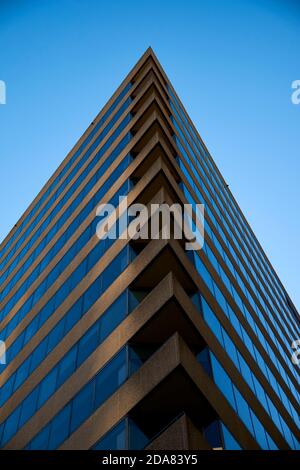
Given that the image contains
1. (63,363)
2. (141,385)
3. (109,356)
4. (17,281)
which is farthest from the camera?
(17,281)

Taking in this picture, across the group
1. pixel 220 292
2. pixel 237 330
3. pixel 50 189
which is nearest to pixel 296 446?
pixel 237 330

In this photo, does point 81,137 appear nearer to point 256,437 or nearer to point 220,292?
point 220,292

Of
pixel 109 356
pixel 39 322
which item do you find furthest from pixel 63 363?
pixel 39 322

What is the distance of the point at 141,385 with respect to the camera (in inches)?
571

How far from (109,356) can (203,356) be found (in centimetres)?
334

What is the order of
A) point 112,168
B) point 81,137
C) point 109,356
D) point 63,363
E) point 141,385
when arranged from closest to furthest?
point 141,385 < point 109,356 < point 63,363 < point 112,168 < point 81,137

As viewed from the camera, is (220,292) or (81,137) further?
(81,137)

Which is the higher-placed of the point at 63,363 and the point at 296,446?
the point at 63,363

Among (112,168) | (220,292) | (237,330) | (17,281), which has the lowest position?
(237,330)

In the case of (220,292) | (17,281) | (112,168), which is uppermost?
(112,168)

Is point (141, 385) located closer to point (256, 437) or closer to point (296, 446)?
point (256, 437)

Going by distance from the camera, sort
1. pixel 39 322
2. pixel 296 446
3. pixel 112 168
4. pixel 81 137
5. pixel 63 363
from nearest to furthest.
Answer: pixel 63 363 → pixel 296 446 → pixel 39 322 → pixel 112 168 → pixel 81 137

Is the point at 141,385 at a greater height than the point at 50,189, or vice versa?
the point at 50,189

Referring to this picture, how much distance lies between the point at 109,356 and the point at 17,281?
18.2 m
